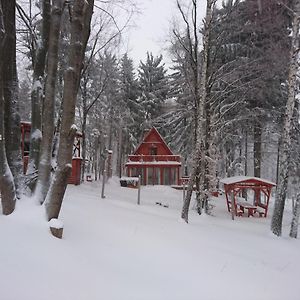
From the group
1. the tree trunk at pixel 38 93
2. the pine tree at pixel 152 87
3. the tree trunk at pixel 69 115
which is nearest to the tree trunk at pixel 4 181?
the tree trunk at pixel 69 115

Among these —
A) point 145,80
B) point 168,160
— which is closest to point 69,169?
point 168,160

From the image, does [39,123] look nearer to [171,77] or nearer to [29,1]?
[29,1]

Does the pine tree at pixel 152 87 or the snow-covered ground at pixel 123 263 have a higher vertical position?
the pine tree at pixel 152 87

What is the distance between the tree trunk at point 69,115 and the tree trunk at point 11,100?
104 centimetres

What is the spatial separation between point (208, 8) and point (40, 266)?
35.5 feet

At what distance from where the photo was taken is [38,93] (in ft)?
24.1

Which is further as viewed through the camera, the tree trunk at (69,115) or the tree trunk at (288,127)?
the tree trunk at (288,127)

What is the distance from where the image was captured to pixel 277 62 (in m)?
14.8

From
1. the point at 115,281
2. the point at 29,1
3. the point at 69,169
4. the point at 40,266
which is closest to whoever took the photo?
the point at 40,266

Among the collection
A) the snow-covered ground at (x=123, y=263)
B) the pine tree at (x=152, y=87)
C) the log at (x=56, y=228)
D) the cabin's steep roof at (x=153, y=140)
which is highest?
the pine tree at (x=152, y=87)

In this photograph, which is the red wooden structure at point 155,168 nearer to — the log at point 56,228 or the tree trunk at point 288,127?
the tree trunk at point 288,127

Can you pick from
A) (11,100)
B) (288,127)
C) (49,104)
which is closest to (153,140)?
(288,127)

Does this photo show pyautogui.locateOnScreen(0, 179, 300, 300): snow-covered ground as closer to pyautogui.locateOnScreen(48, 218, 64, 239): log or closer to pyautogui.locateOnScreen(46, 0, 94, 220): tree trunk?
pyautogui.locateOnScreen(48, 218, 64, 239): log

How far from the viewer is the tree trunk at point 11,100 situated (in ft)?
20.3
